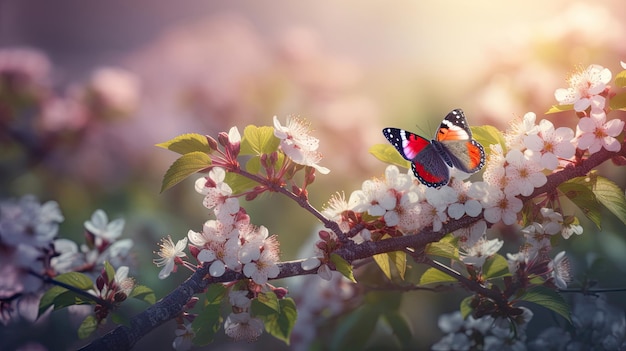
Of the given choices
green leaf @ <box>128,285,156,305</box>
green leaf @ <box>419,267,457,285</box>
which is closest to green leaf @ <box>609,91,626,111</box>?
green leaf @ <box>419,267,457,285</box>

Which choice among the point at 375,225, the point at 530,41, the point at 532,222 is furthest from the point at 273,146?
the point at 530,41

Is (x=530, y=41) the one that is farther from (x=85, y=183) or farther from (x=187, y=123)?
(x=85, y=183)

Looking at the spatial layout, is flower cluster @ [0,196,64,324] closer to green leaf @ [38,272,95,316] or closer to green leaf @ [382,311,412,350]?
green leaf @ [38,272,95,316]

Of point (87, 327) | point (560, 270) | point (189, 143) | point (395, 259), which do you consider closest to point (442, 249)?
point (395, 259)

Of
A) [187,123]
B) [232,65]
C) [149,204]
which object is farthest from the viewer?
[232,65]

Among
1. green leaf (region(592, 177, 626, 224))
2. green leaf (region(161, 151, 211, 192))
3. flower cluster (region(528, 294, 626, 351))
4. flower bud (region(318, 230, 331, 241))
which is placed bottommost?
flower cluster (region(528, 294, 626, 351))
